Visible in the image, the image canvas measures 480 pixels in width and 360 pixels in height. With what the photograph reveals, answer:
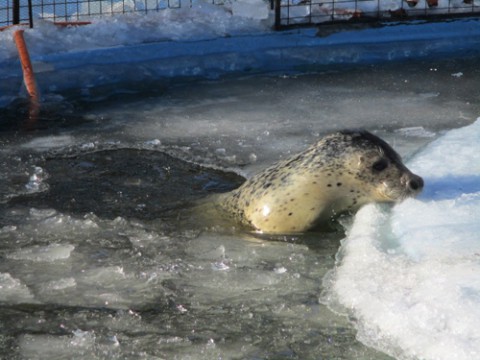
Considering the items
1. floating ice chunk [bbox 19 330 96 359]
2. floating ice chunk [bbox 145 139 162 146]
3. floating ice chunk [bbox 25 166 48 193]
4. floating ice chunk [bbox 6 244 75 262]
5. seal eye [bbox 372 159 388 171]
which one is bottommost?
floating ice chunk [bbox 19 330 96 359]

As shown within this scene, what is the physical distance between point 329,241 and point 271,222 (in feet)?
1.21

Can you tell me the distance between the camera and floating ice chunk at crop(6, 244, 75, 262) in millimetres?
5344

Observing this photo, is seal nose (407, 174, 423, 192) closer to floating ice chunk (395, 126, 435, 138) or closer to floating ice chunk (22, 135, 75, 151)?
floating ice chunk (395, 126, 435, 138)

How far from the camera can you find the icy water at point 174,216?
14.8ft

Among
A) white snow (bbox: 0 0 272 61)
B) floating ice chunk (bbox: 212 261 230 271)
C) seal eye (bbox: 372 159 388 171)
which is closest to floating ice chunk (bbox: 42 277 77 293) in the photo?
floating ice chunk (bbox: 212 261 230 271)

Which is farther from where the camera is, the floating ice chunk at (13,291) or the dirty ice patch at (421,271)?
the floating ice chunk at (13,291)

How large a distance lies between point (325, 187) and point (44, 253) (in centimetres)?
154

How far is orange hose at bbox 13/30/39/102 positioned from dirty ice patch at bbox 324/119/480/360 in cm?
348

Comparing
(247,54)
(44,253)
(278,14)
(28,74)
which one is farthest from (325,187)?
(278,14)

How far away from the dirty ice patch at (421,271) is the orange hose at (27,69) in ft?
11.4

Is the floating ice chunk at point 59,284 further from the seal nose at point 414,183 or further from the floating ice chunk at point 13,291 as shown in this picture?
the seal nose at point 414,183

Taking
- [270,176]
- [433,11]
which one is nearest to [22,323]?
[270,176]

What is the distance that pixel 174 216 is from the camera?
19.7 ft

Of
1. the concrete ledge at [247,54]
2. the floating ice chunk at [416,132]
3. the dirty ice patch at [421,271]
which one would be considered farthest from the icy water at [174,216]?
the concrete ledge at [247,54]
